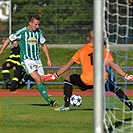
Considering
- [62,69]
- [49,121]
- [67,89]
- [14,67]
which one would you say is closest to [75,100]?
[67,89]

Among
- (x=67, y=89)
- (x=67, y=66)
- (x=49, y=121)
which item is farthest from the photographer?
(x=67, y=89)

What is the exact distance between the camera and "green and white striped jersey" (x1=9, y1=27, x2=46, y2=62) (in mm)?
12622

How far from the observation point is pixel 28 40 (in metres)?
12.8

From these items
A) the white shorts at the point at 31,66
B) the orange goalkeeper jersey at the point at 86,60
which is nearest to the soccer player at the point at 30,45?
the white shorts at the point at 31,66

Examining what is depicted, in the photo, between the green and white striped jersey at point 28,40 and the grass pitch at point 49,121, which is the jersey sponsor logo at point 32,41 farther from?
the grass pitch at point 49,121

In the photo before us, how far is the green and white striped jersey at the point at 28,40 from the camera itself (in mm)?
12622

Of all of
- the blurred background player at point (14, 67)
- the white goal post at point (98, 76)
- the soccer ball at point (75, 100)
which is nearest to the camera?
the white goal post at point (98, 76)

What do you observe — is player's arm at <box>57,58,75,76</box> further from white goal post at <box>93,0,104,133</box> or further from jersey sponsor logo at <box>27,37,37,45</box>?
white goal post at <box>93,0,104,133</box>

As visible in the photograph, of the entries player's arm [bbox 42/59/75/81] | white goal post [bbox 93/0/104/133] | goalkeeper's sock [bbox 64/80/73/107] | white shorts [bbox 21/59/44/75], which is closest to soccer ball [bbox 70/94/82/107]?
goalkeeper's sock [bbox 64/80/73/107]

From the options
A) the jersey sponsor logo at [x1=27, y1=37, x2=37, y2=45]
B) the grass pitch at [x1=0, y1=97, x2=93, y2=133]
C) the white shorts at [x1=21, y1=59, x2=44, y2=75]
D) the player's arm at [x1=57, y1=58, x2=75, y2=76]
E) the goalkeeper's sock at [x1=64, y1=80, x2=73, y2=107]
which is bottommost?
the grass pitch at [x1=0, y1=97, x2=93, y2=133]

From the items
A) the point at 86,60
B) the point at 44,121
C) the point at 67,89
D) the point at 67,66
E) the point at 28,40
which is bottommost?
the point at 44,121

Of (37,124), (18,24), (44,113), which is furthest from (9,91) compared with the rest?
(37,124)

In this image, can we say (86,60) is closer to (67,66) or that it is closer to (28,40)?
(67,66)

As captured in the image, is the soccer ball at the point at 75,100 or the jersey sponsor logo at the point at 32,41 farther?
the jersey sponsor logo at the point at 32,41
